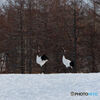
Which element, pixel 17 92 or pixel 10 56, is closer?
pixel 17 92

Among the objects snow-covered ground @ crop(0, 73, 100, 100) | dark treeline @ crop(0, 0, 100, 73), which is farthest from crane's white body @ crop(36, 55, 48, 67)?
dark treeline @ crop(0, 0, 100, 73)

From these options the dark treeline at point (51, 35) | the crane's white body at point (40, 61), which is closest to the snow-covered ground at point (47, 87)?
the crane's white body at point (40, 61)

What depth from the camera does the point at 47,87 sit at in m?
8.38

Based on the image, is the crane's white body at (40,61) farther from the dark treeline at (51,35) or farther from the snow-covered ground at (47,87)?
the dark treeline at (51,35)

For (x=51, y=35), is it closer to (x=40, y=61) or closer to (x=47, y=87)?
(x=40, y=61)

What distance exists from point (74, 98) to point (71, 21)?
78.8 ft

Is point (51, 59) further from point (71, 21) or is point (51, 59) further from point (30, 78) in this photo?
point (30, 78)

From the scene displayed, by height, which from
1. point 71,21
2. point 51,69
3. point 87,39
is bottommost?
point 51,69

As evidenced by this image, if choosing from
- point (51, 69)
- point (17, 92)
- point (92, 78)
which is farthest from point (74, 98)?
point (51, 69)

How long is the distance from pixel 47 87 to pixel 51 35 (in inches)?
921

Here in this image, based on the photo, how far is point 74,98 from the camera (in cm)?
715

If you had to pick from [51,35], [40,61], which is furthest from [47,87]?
[51,35]

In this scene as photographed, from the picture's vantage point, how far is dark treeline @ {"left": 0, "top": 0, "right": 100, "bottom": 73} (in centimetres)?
2975

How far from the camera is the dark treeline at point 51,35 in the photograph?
97.6 ft
